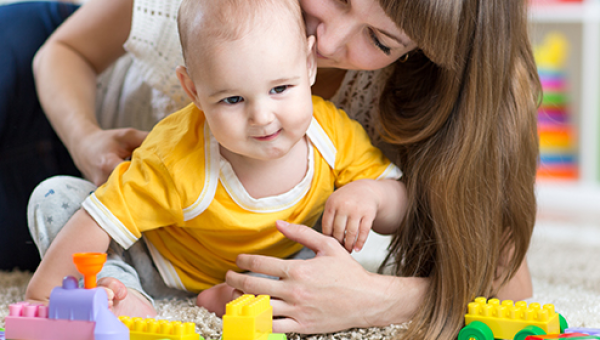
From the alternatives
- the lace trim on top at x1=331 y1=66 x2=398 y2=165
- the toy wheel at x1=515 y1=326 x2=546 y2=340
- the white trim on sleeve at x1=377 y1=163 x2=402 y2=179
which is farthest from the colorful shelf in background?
the toy wheel at x1=515 y1=326 x2=546 y2=340

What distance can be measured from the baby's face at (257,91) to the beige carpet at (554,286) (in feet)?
0.84

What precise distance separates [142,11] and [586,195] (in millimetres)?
2387

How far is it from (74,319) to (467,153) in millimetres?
612

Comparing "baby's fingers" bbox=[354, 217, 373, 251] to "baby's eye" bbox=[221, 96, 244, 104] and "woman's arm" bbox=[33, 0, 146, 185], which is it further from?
"woman's arm" bbox=[33, 0, 146, 185]

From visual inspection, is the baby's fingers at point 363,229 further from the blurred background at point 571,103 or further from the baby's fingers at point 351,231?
the blurred background at point 571,103

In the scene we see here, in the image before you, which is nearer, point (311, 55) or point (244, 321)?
point (244, 321)

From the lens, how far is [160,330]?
67 cm

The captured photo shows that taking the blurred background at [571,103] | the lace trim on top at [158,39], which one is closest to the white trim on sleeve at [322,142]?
the lace trim on top at [158,39]

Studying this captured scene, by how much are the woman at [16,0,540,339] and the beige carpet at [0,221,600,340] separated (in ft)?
0.18

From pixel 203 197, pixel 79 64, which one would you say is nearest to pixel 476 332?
pixel 203 197

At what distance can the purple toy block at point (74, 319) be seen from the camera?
0.60 meters

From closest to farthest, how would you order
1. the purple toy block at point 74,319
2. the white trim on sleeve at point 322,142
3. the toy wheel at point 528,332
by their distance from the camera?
the purple toy block at point 74,319 → the toy wheel at point 528,332 → the white trim on sleeve at point 322,142

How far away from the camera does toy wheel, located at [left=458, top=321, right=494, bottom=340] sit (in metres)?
0.74

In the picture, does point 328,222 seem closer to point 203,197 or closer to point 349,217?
point 349,217
